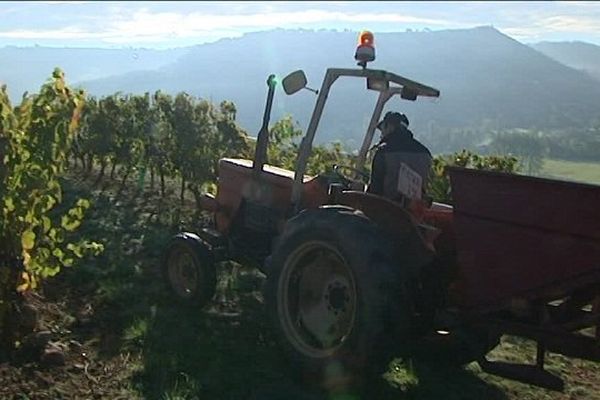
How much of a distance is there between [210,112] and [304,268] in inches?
402

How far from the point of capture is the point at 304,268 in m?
5.05

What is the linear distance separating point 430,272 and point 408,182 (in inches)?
25.9

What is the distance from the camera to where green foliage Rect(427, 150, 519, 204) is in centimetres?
1147

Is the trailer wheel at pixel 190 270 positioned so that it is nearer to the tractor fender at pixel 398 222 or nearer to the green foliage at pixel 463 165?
the tractor fender at pixel 398 222

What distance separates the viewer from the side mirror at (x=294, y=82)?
5.34 m

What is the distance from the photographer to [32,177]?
4.52m

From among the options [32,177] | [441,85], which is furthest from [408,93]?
[441,85]

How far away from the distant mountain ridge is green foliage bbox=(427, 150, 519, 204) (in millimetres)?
1239

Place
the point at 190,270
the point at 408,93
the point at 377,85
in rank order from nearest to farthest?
the point at 408,93, the point at 377,85, the point at 190,270

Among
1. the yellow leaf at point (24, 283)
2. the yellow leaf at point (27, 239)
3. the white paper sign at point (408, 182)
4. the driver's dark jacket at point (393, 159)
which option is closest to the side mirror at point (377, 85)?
the driver's dark jacket at point (393, 159)

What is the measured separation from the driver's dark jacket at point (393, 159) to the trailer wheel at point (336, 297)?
435 mm

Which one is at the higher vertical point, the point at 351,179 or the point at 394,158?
the point at 394,158

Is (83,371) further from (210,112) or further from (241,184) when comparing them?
(210,112)

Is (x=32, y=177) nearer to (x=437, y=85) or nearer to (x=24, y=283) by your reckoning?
(x=24, y=283)
